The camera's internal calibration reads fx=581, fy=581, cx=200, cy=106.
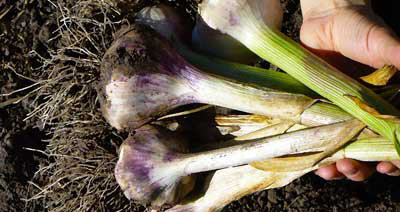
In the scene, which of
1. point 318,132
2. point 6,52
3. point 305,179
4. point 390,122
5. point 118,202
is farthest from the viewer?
point 6,52

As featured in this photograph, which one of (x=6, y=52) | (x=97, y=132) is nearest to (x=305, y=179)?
(x=97, y=132)

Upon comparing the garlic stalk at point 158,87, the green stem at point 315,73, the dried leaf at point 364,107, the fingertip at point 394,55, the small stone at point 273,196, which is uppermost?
the fingertip at point 394,55

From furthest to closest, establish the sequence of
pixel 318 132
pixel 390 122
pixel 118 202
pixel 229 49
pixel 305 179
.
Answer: pixel 305 179, pixel 118 202, pixel 229 49, pixel 318 132, pixel 390 122

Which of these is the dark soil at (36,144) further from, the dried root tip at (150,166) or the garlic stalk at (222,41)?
the dried root tip at (150,166)

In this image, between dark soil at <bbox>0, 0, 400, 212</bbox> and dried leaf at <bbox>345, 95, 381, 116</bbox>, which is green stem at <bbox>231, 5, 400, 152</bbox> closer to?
dried leaf at <bbox>345, 95, 381, 116</bbox>

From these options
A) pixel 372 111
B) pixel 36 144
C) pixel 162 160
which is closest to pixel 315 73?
pixel 372 111

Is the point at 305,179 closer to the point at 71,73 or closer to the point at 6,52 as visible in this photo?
the point at 71,73

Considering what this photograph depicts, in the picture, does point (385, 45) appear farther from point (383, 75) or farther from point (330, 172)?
point (330, 172)

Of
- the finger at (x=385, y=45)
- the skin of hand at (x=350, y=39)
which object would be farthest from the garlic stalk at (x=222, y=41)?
the finger at (x=385, y=45)
